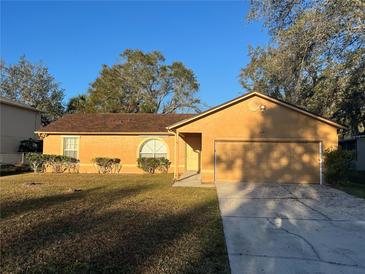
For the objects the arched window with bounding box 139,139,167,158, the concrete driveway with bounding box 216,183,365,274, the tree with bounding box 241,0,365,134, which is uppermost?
the tree with bounding box 241,0,365,134

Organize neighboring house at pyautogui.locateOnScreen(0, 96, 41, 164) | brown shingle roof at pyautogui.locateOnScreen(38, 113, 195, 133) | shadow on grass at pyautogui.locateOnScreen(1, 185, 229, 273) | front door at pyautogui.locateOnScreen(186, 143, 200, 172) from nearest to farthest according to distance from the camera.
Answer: shadow on grass at pyautogui.locateOnScreen(1, 185, 229, 273)
brown shingle roof at pyautogui.locateOnScreen(38, 113, 195, 133)
front door at pyautogui.locateOnScreen(186, 143, 200, 172)
neighboring house at pyautogui.locateOnScreen(0, 96, 41, 164)

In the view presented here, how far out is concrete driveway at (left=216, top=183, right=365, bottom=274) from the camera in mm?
5465

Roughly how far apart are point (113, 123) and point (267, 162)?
1152cm

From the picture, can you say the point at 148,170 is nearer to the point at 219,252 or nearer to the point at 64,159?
the point at 64,159

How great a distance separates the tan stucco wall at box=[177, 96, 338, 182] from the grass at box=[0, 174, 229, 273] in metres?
5.23

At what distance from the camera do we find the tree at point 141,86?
4172 centimetres

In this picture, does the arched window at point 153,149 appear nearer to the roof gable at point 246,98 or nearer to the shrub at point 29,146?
the roof gable at point 246,98

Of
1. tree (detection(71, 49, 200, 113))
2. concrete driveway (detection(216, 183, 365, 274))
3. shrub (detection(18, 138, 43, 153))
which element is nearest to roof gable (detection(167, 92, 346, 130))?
concrete driveway (detection(216, 183, 365, 274))

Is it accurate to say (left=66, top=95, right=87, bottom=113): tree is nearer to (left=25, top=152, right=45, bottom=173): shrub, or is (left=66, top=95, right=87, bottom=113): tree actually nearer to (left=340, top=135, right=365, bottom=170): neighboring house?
(left=25, top=152, right=45, bottom=173): shrub

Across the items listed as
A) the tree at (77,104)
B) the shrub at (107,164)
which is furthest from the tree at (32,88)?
→ the shrub at (107,164)

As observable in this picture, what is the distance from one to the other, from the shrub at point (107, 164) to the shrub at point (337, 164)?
483 inches

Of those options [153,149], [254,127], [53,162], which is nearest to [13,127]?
[53,162]

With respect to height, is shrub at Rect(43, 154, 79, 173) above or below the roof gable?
below

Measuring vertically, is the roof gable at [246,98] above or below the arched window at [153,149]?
above
